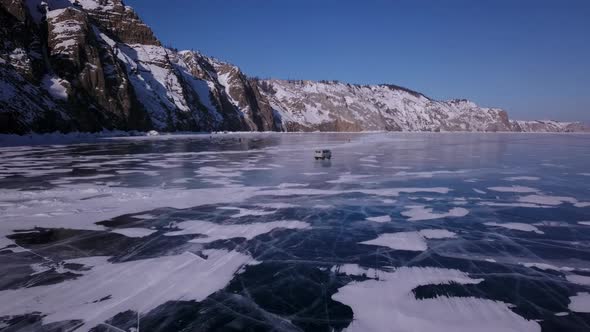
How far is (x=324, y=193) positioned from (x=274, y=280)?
8.30 meters

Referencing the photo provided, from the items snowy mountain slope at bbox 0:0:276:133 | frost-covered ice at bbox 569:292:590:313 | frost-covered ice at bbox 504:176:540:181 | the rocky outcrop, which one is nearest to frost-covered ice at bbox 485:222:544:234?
frost-covered ice at bbox 569:292:590:313

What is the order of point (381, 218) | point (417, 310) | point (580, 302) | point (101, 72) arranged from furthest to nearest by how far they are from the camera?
point (101, 72), point (381, 218), point (580, 302), point (417, 310)

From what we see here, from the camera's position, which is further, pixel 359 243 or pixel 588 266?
pixel 359 243

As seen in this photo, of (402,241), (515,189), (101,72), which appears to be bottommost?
(402,241)

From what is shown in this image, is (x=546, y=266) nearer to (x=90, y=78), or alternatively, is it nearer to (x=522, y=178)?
(x=522, y=178)

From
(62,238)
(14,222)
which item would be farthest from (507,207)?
(14,222)

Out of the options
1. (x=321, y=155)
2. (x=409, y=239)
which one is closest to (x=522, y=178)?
(x=409, y=239)

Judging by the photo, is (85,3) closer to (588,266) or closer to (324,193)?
(324,193)

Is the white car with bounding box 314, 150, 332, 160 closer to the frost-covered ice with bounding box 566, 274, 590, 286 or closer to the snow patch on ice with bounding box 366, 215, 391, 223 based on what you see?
the snow patch on ice with bounding box 366, 215, 391, 223

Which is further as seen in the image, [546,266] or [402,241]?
[402,241]

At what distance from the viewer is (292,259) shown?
7.30 metres

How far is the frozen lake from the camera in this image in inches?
199

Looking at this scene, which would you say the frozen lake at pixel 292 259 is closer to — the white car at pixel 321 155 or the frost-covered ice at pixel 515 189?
the frost-covered ice at pixel 515 189

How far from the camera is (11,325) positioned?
4.68 metres
